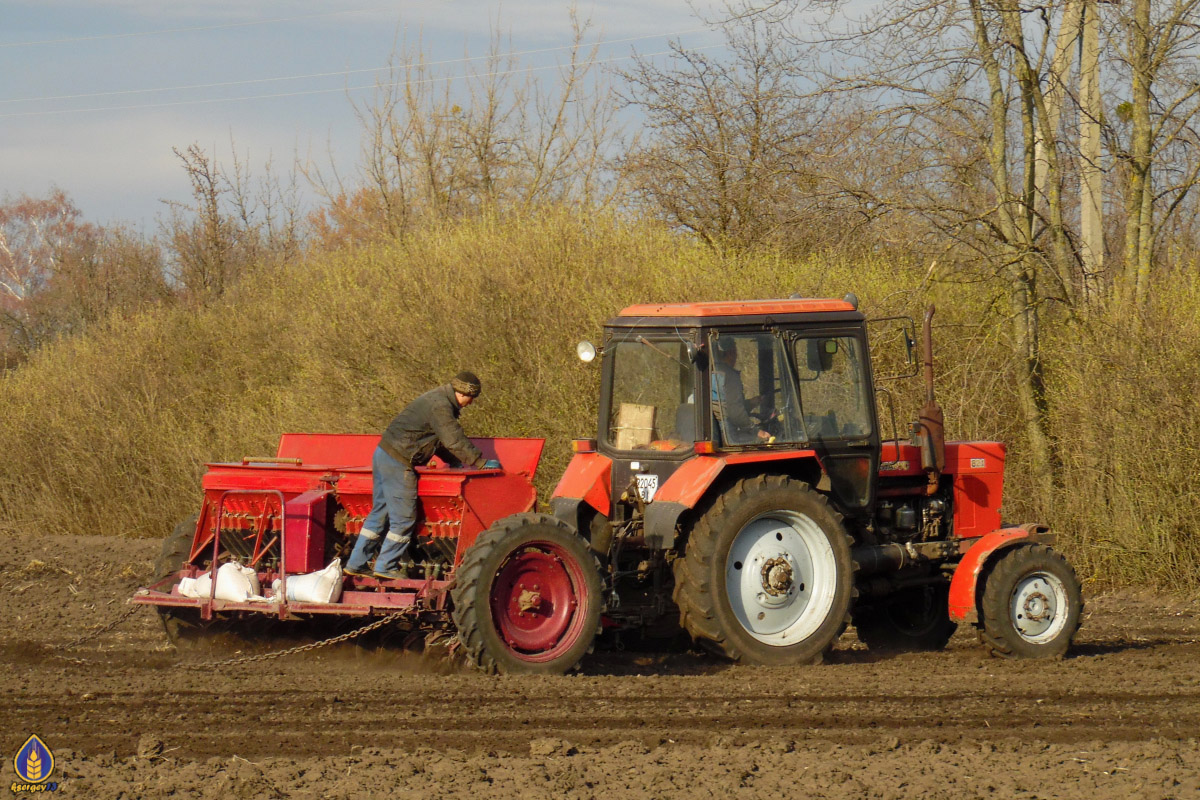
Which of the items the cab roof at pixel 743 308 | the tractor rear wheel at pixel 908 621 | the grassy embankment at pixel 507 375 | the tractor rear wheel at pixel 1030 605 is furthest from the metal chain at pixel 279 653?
the grassy embankment at pixel 507 375

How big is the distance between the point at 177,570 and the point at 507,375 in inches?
231

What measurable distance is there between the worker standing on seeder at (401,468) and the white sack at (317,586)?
294 millimetres

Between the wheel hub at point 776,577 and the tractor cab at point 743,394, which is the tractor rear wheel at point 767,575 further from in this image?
A: the tractor cab at point 743,394

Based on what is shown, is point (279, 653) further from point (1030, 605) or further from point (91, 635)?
point (1030, 605)

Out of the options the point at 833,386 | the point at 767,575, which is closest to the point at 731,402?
the point at 833,386

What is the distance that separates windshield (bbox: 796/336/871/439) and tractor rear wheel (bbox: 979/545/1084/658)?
1.26m

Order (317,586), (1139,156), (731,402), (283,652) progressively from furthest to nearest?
1. (1139,156)
2. (283,652)
3. (731,402)
4. (317,586)

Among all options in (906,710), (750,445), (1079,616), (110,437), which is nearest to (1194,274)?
(1079,616)

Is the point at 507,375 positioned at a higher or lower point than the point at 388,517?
higher

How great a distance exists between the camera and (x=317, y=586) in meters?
6.96

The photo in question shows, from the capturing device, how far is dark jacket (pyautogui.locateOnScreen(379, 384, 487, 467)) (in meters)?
7.37

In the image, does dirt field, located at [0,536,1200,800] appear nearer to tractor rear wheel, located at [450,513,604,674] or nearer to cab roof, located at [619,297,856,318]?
tractor rear wheel, located at [450,513,604,674]

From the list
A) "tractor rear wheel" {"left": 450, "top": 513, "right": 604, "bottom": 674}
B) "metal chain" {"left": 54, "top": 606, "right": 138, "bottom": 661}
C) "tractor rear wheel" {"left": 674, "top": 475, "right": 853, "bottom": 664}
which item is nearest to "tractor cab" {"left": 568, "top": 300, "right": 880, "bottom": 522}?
"tractor rear wheel" {"left": 674, "top": 475, "right": 853, "bottom": 664}

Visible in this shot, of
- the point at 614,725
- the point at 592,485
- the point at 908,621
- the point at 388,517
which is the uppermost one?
the point at 592,485
